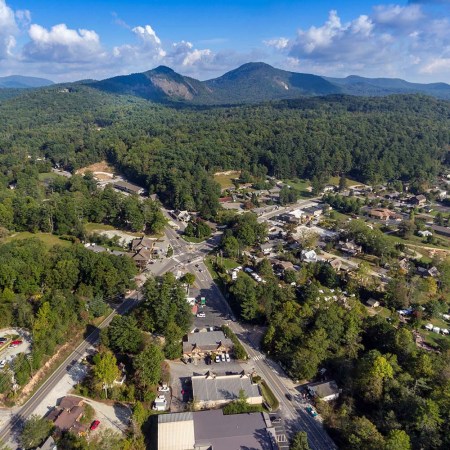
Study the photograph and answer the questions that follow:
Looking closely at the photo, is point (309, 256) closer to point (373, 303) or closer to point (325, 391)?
point (373, 303)

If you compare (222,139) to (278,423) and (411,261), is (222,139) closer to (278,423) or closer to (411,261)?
(411,261)

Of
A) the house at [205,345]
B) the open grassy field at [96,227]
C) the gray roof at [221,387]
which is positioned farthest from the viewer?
the open grassy field at [96,227]

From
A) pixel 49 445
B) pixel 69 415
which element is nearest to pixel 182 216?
pixel 69 415

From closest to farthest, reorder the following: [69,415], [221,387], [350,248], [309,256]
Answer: [69,415] < [221,387] < [309,256] < [350,248]

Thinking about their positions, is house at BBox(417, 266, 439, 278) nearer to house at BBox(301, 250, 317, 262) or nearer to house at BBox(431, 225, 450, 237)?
house at BBox(301, 250, 317, 262)

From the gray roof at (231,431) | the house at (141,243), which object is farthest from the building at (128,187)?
the gray roof at (231,431)

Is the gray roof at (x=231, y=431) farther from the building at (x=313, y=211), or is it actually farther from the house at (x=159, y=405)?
the building at (x=313, y=211)
